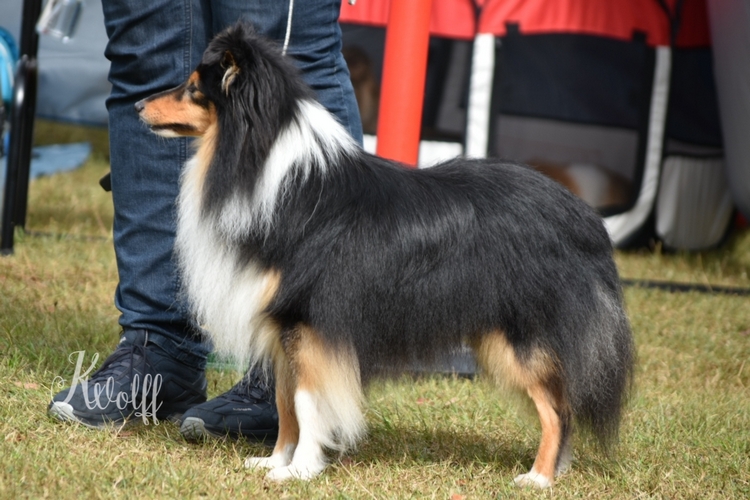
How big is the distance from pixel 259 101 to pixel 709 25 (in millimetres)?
4373

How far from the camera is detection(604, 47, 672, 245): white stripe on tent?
5719 millimetres

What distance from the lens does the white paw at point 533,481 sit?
242 cm

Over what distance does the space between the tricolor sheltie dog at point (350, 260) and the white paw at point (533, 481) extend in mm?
115

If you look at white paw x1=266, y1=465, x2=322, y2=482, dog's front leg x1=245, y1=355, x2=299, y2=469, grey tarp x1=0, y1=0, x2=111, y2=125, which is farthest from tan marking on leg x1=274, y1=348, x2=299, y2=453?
grey tarp x1=0, y1=0, x2=111, y2=125

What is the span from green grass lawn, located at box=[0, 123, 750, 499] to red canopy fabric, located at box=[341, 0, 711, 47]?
82.5 inches

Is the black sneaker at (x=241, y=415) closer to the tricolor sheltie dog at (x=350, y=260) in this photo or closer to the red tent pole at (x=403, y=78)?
the tricolor sheltie dog at (x=350, y=260)

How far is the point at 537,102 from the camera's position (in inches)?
253

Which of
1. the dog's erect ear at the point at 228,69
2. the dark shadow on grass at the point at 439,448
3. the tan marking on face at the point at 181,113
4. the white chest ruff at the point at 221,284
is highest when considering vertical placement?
the dog's erect ear at the point at 228,69

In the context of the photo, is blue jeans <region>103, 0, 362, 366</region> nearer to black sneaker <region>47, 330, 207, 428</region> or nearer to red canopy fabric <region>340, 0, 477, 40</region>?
black sneaker <region>47, 330, 207, 428</region>

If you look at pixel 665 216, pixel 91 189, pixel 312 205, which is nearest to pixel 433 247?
pixel 312 205

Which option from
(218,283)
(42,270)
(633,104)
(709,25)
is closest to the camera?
(218,283)

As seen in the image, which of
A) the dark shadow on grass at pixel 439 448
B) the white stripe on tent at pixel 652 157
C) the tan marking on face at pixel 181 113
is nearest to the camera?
the tan marking on face at pixel 181 113

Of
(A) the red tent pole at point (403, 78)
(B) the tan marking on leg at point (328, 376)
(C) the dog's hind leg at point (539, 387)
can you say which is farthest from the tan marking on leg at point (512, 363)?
(A) the red tent pole at point (403, 78)

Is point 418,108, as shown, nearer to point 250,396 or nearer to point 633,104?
point 250,396
